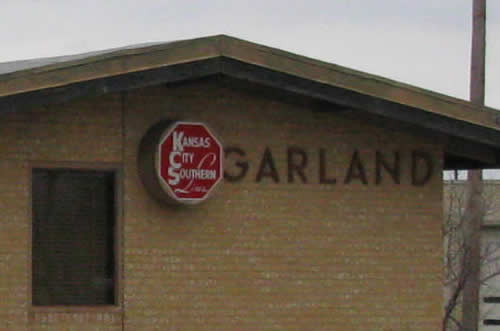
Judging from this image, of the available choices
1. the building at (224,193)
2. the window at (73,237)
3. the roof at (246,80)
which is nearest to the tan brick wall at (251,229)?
the building at (224,193)

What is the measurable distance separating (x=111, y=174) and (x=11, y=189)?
110cm

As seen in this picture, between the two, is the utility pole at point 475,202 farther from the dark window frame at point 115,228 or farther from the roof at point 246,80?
the dark window frame at point 115,228

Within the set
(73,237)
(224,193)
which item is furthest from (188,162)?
(73,237)

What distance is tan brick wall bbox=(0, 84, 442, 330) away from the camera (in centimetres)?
1672

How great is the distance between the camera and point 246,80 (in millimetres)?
16969

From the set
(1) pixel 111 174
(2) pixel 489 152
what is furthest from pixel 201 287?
(2) pixel 489 152

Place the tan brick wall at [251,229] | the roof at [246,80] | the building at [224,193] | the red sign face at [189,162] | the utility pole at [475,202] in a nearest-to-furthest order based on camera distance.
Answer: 1. the roof at [246,80]
2. the building at [224,193]
3. the tan brick wall at [251,229]
4. the red sign face at [189,162]
5. the utility pole at [475,202]

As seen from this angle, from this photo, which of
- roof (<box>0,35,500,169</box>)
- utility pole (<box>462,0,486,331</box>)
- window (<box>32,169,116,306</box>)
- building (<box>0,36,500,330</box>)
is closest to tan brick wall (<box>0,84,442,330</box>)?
building (<box>0,36,500,330</box>)

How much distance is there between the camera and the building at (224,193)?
1653 centimetres

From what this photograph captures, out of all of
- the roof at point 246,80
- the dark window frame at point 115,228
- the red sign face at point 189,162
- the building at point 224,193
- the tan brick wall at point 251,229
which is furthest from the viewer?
the red sign face at point 189,162

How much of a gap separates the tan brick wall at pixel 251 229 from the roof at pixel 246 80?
591 mm

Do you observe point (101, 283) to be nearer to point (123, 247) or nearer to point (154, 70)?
point (123, 247)

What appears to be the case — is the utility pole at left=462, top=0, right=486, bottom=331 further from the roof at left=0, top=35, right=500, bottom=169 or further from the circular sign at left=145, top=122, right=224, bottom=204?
the circular sign at left=145, top=122, right=224, bottom=204

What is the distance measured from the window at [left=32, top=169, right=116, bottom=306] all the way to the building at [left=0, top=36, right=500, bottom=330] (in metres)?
0.01
